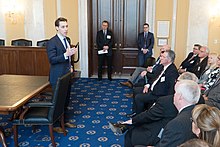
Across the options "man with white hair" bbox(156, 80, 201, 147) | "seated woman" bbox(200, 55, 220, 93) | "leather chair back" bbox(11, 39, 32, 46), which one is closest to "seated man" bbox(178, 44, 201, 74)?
"seated woman" bbox(200, 55, 220, 93)

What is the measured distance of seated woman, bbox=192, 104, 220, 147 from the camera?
5.76 feet

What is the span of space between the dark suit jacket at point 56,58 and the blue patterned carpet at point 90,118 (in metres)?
0.85

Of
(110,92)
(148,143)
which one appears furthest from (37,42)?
(148,143)

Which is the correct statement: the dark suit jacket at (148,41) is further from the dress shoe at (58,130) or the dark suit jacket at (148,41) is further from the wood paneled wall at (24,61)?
the dress shoe at (58,130)

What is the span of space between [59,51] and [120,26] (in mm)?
4438

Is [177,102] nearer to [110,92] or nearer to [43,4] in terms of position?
[110,92]

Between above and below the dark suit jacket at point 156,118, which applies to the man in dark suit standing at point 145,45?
above

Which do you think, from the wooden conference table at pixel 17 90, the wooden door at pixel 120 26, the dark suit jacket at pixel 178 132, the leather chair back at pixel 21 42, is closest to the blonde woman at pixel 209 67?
the wooden conference table at pixel 17 90

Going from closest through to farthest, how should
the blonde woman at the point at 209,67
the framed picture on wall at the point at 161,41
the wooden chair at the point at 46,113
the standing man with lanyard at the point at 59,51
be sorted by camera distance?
the wooden chair at the point at 46,113, the standing man with lanyard at the point at 59,51, the blonde woman at the point at 209,67, the framed picture on wall at the point at 161,41

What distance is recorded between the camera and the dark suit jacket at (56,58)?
4066 mm

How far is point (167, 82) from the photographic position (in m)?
4.10

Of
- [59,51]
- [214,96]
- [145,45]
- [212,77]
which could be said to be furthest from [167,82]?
[145,45]

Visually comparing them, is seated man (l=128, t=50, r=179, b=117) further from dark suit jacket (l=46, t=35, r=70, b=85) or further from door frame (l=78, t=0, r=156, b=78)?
door frame (l=78, t=0, r=156, b=78)

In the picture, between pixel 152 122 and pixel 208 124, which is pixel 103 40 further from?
pixel 208 124
